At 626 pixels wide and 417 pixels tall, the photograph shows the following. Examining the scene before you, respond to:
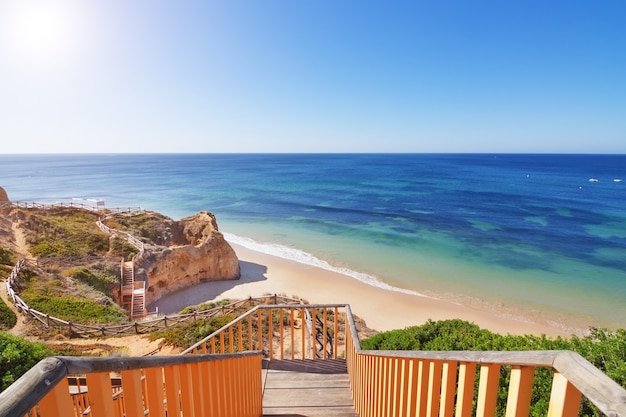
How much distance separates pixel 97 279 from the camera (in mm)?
17234

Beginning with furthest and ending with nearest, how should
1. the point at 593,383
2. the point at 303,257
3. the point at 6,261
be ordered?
1. the point at 303,257
2. the point at 6,261
3. the point at 593,383

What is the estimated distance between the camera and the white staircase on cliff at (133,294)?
1709 cm

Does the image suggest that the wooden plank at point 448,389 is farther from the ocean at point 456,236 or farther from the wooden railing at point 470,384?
the ocean at point 456,236

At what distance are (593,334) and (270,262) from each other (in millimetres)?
22320

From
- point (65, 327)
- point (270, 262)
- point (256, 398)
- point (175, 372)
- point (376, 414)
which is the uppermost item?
point (175, 372)

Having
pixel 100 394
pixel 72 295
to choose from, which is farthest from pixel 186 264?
pixel 100 394

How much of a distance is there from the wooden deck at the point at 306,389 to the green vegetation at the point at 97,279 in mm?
14794

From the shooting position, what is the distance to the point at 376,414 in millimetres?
3625

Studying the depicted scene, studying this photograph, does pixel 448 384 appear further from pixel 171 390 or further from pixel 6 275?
pixel 6 275

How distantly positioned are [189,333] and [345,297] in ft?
35.5

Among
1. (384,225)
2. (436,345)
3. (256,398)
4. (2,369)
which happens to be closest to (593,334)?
(436,345)

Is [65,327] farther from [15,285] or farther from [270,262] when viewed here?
[270,262]

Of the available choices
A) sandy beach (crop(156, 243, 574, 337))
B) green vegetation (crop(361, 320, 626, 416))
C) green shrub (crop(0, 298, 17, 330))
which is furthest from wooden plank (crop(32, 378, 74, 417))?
sandy beach (crop(156, 243, 574, 337))

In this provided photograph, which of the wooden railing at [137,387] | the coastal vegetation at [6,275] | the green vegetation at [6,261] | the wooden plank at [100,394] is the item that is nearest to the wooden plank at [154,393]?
the wooden railing at [137,387]
